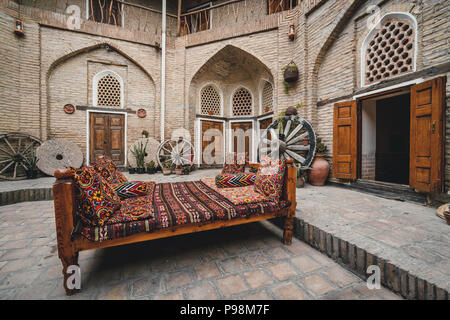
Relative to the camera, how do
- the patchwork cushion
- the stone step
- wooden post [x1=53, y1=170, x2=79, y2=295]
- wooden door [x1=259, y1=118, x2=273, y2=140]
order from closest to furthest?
wooden post [x1=53, y1=170, x2=79, y2=295], the patchwork cushion, the stone step, wooden door [x1=259, y1=118, x2=273, y2=140]

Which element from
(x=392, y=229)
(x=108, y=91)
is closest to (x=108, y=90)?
(x=108, y=91)

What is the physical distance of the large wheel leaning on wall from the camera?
24.1ft

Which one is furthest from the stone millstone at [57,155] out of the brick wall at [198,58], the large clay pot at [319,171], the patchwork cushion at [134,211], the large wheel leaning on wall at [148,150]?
the large clay pot at [319,171]

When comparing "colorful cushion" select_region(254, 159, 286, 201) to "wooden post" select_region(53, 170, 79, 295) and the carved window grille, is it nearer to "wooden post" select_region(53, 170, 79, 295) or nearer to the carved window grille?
"wooden post" select_region(53, 170, 79, 295)

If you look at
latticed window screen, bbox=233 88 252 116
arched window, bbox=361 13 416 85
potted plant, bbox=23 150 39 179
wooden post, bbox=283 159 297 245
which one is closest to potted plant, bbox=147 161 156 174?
potted plant, bbox=23 150 39 179

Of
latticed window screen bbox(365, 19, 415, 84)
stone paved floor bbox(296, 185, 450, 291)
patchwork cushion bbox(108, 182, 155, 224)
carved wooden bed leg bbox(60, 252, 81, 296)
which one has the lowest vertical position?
carved wooden bed leg bbox(60, 252, 81, 296)

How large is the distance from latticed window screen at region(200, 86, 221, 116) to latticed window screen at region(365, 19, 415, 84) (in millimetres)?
5811

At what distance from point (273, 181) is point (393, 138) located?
6560 millimetres

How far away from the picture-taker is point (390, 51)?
3.97 m

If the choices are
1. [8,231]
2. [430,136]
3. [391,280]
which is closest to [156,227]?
[391,280]

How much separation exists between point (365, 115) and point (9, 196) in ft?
27.5

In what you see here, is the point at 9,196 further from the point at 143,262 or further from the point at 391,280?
the point at 391,280

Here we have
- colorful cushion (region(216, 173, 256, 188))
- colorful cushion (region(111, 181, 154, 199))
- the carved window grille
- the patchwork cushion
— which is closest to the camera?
the patchwork cushion

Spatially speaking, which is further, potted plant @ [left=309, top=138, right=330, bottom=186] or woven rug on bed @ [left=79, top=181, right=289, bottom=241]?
potted plant @ [left=309, top=138, right=330, bottom=186]
